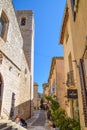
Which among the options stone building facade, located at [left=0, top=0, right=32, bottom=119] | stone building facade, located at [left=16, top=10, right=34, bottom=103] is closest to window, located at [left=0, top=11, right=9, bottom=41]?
stone building facade, located at [left=0, top=0, right=32, bottom=119]

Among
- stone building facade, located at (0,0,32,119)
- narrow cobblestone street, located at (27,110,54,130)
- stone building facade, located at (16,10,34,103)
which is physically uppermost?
stone building facade, located at (16,10,34,103)

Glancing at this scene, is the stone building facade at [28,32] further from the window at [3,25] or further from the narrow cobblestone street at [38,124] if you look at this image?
the window at [3,25]

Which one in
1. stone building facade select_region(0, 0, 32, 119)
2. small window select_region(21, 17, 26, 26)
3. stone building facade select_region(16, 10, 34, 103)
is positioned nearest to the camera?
stone building facade select_region(0, 0, 32, 119)

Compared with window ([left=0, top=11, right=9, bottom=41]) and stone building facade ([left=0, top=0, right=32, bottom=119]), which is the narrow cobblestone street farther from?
window ([left=0, top=11, right=9, bottom=41])

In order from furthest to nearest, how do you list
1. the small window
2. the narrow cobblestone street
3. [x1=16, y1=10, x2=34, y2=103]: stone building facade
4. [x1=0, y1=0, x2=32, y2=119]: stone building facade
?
the small window < [x1=16, y1=10, x2=34, y2=103]: stone building facade < the narrow cobblestone street < [x1=0, y1=0, x2=32, y2=119]: stone building facade

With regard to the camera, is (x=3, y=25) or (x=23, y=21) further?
(x=23, y=21)

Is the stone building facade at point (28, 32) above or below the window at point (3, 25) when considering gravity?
above

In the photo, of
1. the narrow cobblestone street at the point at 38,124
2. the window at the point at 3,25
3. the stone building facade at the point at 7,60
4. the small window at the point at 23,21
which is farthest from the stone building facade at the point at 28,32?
the window at the point at 3,25

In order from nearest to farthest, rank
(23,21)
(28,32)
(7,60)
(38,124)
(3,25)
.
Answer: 1. (7,60)
2. (3,25)
3. (38,124)
4. (28,32)
5. (23,21)

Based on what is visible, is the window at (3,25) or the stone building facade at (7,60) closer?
the stone building facade at (7,60)

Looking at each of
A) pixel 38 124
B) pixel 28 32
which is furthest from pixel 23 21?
pixel 38 124

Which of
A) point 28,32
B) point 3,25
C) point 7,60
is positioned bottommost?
point 7,60

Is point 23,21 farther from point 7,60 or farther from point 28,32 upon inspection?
point 7,60

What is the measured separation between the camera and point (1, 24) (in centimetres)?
1058
